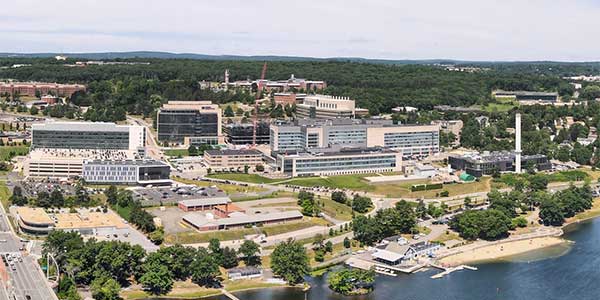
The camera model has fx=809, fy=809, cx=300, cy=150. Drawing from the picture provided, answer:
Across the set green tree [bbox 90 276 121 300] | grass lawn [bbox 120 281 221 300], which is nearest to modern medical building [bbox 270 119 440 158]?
grass lawn [bbox 120 281 221 300]

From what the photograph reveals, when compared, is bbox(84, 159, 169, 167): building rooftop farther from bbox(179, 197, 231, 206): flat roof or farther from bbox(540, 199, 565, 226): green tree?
bbox(540, 199, 565, 226): green tree

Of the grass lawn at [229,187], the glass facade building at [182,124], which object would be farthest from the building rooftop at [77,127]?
the grass lawn at [229,187]

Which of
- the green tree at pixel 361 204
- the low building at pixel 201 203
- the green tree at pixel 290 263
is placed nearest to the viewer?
the green tree at pixel 290 263

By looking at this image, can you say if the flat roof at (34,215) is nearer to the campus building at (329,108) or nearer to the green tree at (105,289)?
the green tree at (105,289)

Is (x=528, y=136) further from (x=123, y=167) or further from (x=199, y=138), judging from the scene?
(x=123, y=167)

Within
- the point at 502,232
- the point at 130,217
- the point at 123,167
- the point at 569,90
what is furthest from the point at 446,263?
the point at 569,90

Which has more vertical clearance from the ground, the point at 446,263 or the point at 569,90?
the point at 569,90
